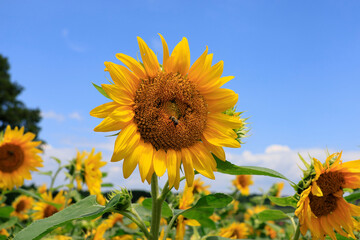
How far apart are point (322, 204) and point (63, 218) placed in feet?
5.64

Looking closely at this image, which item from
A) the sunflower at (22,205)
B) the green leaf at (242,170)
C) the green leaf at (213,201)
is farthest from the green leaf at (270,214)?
the sunflower at (22,205)

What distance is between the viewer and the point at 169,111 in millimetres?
2084

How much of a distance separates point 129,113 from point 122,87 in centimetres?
14

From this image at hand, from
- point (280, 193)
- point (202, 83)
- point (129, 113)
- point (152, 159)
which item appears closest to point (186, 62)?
point (202, 83)

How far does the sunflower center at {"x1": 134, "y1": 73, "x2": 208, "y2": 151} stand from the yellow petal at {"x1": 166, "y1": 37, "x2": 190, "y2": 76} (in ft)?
0.15

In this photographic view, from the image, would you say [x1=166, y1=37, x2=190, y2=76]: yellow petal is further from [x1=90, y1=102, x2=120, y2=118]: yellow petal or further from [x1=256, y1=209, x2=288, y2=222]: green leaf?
[x1=256, y1=209, x2=288, y2=222]: green leaf

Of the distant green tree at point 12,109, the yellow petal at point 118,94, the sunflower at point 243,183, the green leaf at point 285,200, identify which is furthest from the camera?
the distant green tree at point 12,109

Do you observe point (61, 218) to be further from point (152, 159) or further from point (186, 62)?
point (186, 62)

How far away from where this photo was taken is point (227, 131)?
6.79 ft

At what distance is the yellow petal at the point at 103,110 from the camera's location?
6.02 ft

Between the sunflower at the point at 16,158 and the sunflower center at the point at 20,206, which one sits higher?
the sunflower at the point at 16,158

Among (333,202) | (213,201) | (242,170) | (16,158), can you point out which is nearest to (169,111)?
(242,170)

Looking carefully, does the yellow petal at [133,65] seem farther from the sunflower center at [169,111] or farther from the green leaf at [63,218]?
the green leaf at [63,218]

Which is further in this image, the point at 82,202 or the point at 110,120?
the point at 82,202
